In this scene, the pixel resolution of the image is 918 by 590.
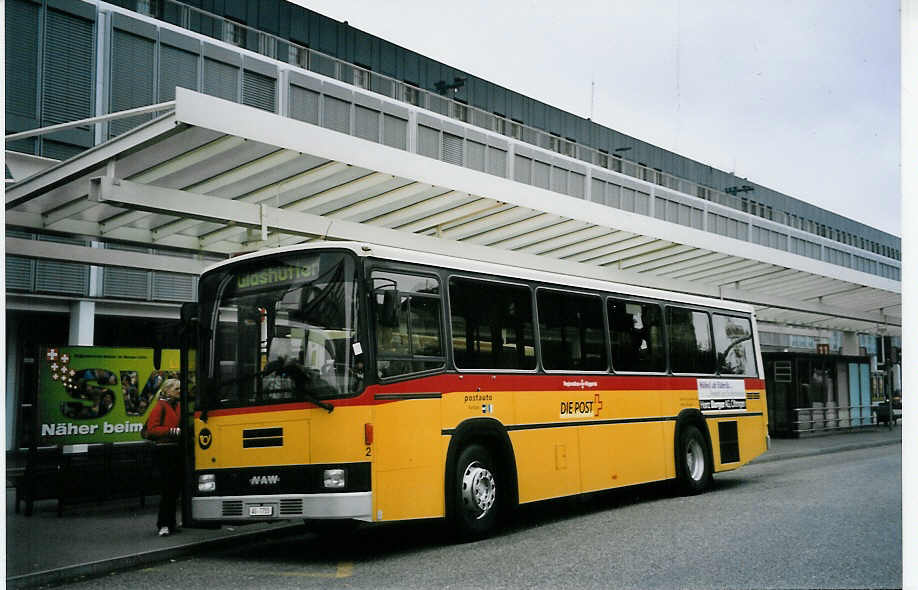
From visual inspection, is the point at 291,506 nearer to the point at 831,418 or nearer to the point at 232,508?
the point at 232,508

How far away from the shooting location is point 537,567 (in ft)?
28.9

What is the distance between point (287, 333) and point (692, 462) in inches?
307

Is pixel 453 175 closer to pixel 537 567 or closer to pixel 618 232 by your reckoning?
pixel 618 232

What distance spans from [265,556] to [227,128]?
4.42 m

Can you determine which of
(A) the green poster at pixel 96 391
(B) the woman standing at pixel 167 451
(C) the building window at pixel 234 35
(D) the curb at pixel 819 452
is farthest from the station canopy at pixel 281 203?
(C) the building window at pixel 234 35

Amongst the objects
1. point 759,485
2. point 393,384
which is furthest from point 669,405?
point 393,384

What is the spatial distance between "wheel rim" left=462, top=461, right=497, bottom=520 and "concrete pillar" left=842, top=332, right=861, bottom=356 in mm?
25583

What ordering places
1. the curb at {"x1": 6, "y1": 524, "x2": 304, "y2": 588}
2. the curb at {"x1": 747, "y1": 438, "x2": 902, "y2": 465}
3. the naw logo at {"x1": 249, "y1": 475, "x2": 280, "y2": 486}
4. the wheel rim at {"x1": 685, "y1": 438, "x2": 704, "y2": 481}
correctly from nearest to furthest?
the curb at {"x1": 6, "y1": 524, "x2": 304, "y2": 588}, the naw logo at {"x1": 249, "y1": 475, "x2": 280, "y2": 486}, the wheel rim at {"x1": 685, "y1": 438, "x2": 704, "y2": 481}, the curb at {"x1": 747, "y1": 438, "x2": 902, "y2": 465}

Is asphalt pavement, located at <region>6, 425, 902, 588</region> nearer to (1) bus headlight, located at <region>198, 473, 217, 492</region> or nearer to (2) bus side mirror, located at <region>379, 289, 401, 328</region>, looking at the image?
(1) bus headlight, located at <region>198, 473, 217, 492</region>

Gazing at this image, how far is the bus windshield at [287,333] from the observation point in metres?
9.57

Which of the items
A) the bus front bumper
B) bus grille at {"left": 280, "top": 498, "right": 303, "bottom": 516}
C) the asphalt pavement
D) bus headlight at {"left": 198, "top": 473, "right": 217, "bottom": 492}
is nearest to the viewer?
the asphalt pavement

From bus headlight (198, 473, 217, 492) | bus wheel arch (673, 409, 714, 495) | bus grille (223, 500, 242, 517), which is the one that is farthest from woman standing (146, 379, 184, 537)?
bus wheel arch (673, 409, 714, 495)

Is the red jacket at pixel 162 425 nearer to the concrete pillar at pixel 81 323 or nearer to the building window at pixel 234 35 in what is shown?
the concrete pillar at pixel 81 323

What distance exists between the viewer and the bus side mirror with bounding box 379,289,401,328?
32.1 feet
